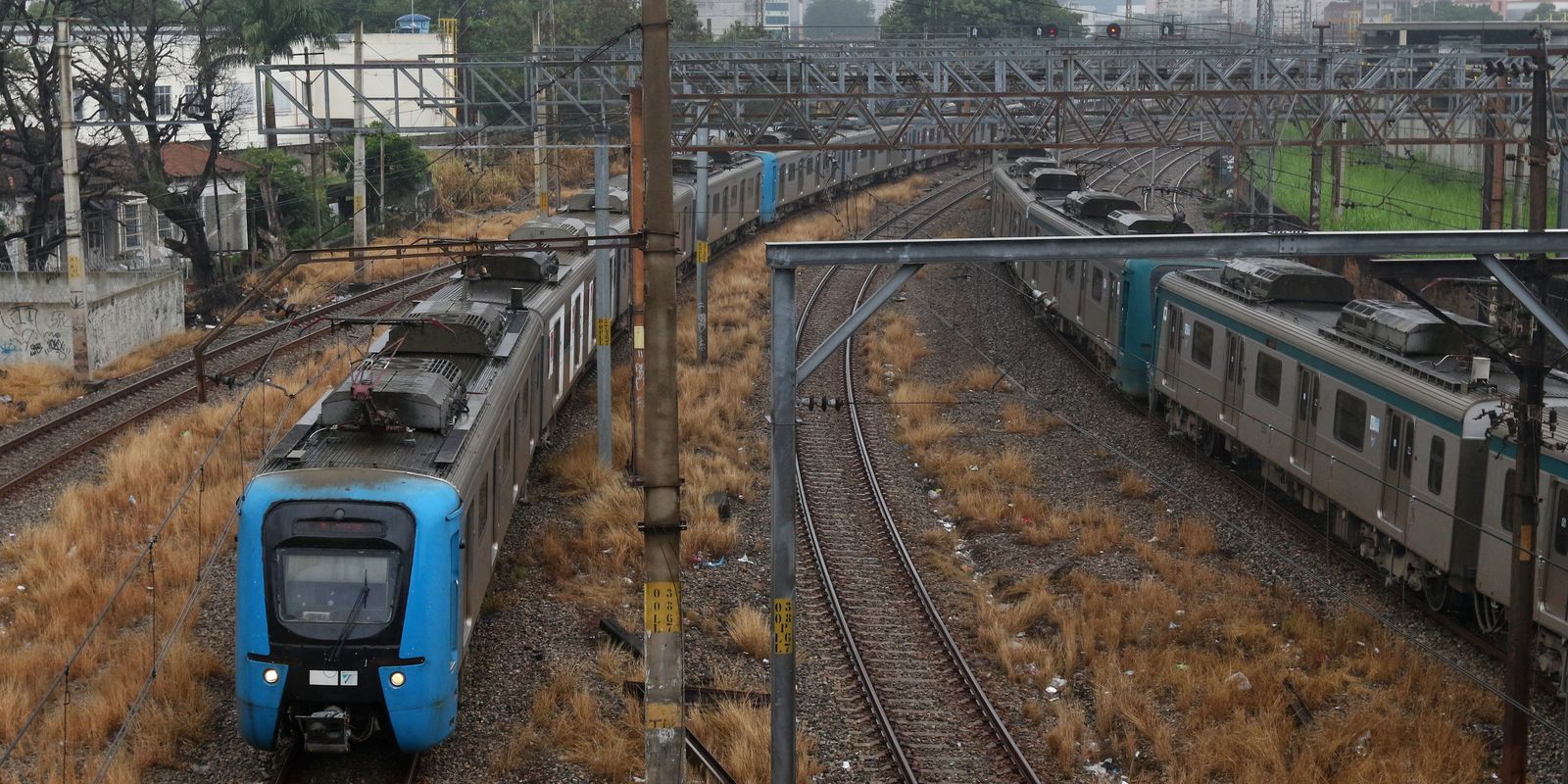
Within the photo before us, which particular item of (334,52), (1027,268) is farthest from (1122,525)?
(334,52)

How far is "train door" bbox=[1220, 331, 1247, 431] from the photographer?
61.6 feet

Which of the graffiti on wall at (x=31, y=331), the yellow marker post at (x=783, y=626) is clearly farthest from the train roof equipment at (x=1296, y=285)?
the graffiti on wall at (x=31, y=331)

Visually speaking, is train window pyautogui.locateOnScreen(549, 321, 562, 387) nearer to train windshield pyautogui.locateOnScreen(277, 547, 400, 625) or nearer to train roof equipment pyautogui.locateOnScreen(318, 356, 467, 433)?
train roof equipment pyautogui.locateOnScreen(318, 356, 467, 433)

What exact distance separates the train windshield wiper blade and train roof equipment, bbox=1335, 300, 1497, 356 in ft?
32.3

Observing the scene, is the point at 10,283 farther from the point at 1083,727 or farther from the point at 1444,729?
the point at 1444,729

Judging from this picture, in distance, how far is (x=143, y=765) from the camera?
435 inches

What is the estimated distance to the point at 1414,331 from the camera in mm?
14852

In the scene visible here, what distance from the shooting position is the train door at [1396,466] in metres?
14.5

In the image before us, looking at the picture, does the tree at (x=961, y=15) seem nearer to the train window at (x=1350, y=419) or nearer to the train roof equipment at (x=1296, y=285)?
the train roof equipment at (x=1296, y=285)

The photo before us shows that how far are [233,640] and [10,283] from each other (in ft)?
59.4

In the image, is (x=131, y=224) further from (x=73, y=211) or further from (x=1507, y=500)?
(x=1507, y=500)

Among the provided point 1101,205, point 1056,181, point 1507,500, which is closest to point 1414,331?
point 1507,500

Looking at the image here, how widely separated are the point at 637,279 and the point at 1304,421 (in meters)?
7.88

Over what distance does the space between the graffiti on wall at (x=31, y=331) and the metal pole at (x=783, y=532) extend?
19909 millimetres
